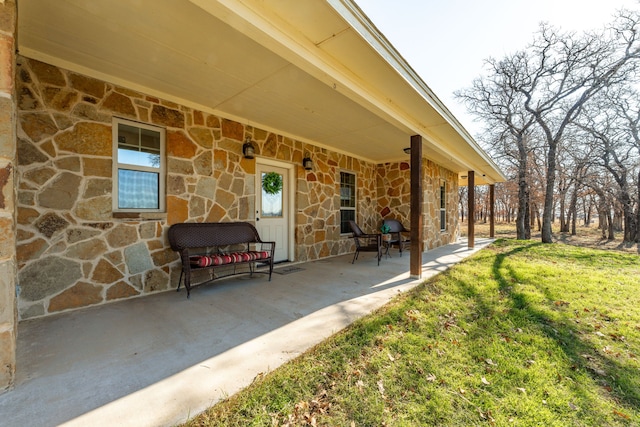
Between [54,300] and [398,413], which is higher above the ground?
[54,300]

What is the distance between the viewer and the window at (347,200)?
634 cm

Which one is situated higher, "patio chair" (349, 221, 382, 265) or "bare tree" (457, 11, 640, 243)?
"bare tree" (457, 11, 640, 243)

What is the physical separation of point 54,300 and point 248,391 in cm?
252

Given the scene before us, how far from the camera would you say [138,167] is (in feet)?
10.5

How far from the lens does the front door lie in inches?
183

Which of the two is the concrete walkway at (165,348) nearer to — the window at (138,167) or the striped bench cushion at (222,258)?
the striped bench cushion at (222,258)

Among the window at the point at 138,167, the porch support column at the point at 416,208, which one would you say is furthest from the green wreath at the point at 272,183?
the porch support column at the point at 416,208

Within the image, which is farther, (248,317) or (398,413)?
(248,317)

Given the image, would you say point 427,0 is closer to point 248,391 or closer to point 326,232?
point 326,232

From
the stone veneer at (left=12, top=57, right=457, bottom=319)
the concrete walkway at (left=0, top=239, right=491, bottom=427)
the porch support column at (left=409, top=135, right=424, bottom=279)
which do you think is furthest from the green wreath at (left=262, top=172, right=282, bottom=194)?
the porch support column at (left=409, top=135, right=424, bottom=279)

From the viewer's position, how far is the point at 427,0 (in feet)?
14.7

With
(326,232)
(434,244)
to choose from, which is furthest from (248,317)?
(434,244)

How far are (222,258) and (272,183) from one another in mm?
1928

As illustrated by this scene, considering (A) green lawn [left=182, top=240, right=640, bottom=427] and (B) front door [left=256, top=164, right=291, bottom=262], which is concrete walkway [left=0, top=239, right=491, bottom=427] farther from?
(B) front door [left=256, top=164, right=291, bottom=262]
